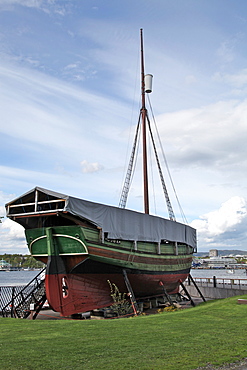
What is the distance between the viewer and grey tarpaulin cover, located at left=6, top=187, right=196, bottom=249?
54.2 ft

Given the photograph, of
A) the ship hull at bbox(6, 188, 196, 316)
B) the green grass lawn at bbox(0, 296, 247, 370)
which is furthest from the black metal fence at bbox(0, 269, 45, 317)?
the green grass lawn at bbox(0, 296, 247, 370)

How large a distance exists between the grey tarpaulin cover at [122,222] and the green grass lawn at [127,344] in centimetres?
578

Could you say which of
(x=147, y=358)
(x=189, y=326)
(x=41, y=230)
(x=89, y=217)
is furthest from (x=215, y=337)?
(x=41, y=230)

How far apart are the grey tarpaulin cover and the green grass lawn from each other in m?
5.78

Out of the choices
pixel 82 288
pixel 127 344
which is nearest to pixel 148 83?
pixel 82 288

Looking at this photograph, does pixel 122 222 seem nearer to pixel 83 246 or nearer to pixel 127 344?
pixel 83 246

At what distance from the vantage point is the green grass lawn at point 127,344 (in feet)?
23.1

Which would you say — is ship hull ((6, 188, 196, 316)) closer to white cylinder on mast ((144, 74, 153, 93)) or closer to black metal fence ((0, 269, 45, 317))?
black metal fence ((0, 269, 45, 317))

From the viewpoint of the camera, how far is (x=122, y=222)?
19.1 m

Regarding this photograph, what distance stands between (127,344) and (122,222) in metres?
10.6

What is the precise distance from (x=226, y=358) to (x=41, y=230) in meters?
12.8

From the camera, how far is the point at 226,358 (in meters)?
7.37

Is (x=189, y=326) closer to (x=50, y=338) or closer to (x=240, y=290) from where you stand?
(x=50, y=338)

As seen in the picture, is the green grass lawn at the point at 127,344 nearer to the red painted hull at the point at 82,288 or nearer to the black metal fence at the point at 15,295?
the red painted hull at the point at 82,288
